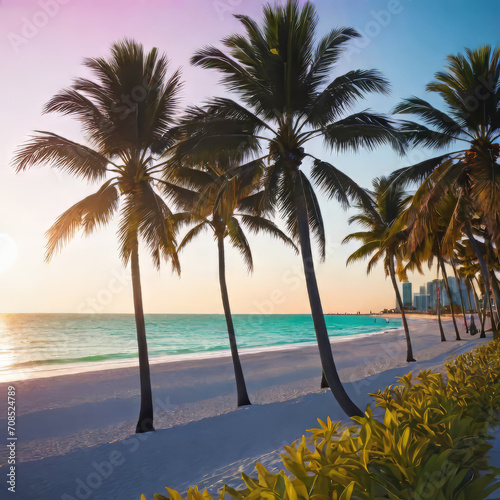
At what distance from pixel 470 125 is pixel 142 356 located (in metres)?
11.3

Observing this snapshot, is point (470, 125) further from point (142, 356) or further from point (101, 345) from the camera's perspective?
point (101, 345)

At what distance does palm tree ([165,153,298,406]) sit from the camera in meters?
8.14

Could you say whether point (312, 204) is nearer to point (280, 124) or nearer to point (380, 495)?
point (280, 124)

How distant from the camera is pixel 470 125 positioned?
11.1 metres

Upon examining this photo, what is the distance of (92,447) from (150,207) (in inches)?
194

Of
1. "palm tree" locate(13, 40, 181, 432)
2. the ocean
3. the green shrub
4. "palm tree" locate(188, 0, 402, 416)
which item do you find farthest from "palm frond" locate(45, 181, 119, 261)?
the ocean

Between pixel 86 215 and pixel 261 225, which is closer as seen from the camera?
pixel 86 215

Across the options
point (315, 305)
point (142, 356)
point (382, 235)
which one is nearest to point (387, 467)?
point (315, 305)

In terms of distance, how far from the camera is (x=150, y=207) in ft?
26.5

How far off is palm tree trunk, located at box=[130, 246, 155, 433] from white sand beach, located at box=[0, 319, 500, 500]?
49cm

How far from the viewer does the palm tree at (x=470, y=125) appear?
10102mm

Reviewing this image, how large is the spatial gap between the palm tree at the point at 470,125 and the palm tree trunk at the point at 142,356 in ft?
27.5

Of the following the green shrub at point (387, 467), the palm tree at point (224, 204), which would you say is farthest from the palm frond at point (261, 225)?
the green shrub at point (387, 467)

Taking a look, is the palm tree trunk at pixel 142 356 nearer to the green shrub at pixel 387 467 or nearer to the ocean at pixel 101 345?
the green shrub at pixel 387 467
